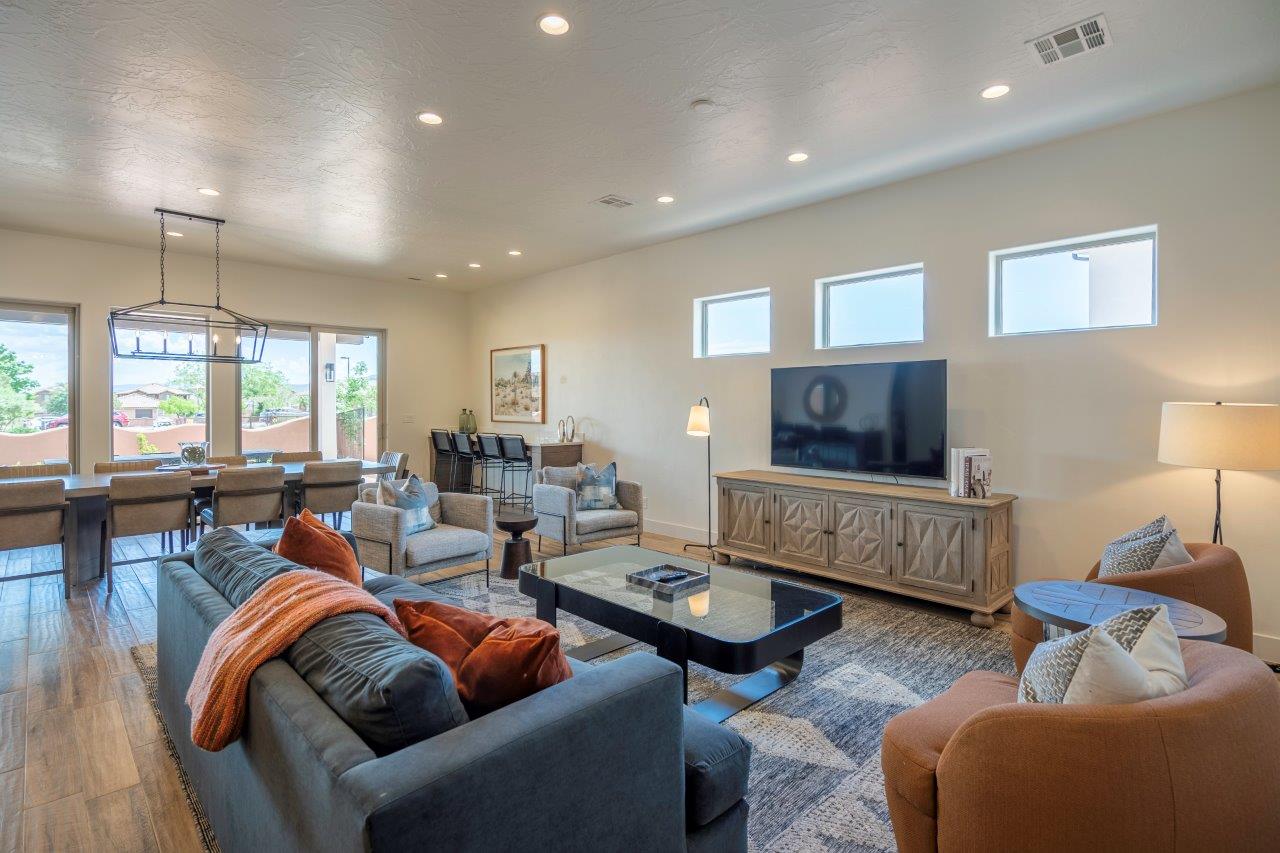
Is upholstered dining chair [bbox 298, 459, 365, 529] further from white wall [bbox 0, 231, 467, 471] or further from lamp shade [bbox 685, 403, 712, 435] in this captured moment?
lamp shade [bbox 685, 403, 712, 435]

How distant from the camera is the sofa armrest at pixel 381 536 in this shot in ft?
Answer: 12.9

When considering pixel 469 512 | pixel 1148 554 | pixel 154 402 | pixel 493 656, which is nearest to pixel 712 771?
pixel 493 656

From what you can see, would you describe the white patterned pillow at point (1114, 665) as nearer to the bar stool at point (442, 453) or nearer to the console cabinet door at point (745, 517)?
the console cabinet door at point (745, 517)

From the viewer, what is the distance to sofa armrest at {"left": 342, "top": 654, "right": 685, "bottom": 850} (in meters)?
1.05

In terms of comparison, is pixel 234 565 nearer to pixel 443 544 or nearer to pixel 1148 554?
pixel 443 544

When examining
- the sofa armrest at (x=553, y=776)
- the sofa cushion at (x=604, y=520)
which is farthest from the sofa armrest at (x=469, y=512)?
the sofa armrest at (x=553, y=776)

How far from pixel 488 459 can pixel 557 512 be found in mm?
3039

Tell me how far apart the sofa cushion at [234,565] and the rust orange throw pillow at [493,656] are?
0.68 m

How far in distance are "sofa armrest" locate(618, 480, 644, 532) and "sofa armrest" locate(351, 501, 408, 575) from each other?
192 cm

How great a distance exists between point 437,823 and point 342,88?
3.34m

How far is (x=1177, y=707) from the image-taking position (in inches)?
51.1

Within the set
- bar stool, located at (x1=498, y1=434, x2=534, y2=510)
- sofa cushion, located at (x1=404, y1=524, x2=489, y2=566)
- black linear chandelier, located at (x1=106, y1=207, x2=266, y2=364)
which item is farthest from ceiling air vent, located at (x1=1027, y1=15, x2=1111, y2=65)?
black linear chandelier, located at (x1=106, y1=207, x2=266, y2=364)

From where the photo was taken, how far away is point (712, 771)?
1.58 m

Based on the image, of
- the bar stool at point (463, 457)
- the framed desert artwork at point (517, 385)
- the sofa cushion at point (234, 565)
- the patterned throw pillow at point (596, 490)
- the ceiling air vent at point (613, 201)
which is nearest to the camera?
the sofa cushion at point (234, 565)
